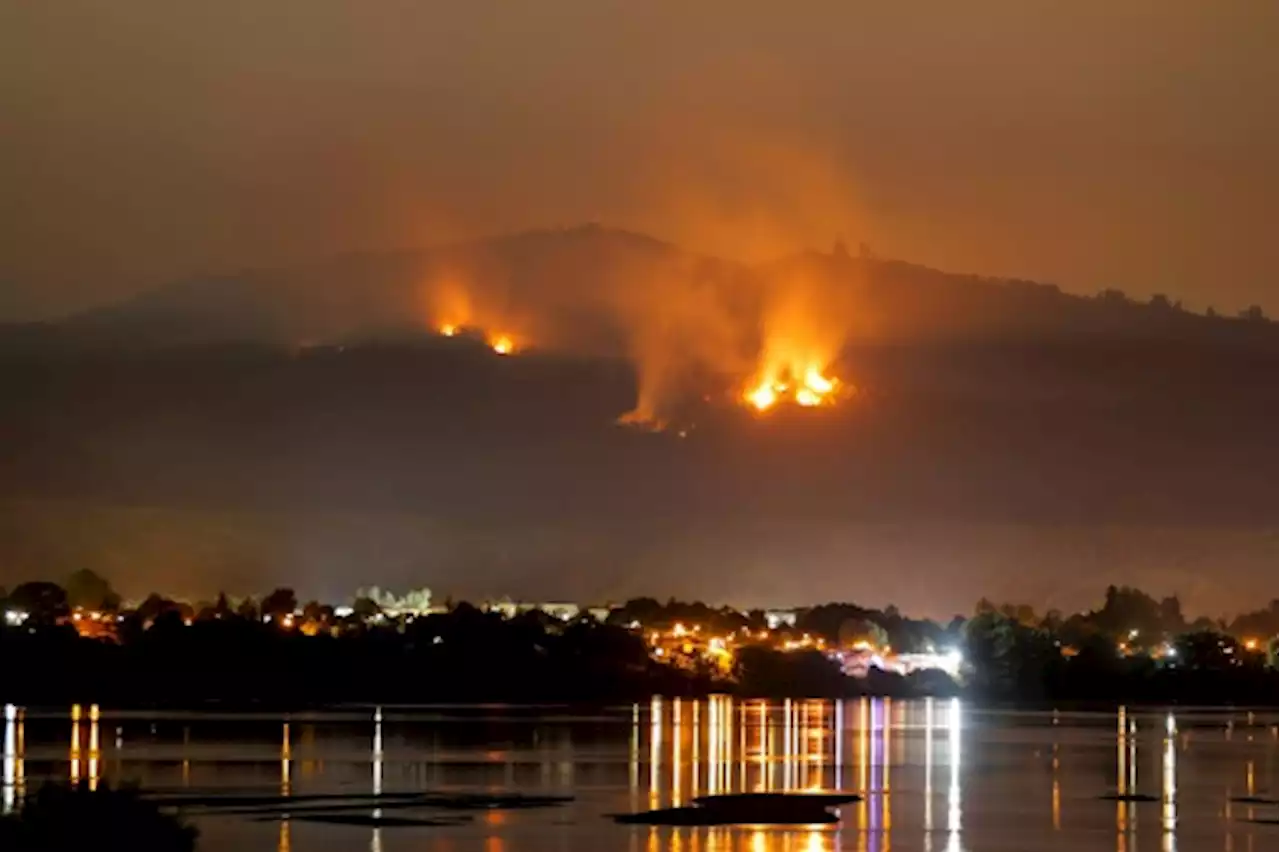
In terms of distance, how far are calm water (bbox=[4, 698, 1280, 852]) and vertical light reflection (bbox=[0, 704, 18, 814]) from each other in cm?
28

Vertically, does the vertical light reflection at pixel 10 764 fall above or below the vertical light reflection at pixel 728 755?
above

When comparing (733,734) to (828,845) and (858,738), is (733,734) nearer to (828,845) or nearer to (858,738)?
(858,738)

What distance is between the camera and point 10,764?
99.6 metres

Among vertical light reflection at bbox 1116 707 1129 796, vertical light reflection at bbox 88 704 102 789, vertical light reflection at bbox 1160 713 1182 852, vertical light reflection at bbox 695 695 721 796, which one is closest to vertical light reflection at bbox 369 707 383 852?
vertical light reflection at bbox 88 704 102 789

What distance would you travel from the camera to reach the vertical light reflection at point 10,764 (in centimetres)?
7372

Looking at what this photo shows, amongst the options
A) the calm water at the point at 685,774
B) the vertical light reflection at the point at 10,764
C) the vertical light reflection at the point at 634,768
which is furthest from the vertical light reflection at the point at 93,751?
the vertical light reflection at the point at 634,768

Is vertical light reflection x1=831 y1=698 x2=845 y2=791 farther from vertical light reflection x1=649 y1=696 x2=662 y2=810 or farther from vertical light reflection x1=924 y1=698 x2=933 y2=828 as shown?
vertical light reflection x1=649 y1=696 x2=662 y2=810

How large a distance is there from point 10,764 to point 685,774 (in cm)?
2945

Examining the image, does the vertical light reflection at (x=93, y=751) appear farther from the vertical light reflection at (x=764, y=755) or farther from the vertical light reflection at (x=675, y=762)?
the vertical light reflection at (x=764, y=755)

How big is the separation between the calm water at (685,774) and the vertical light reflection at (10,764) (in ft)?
0.93

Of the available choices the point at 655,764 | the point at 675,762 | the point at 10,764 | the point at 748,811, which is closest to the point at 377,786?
the point at 10,764

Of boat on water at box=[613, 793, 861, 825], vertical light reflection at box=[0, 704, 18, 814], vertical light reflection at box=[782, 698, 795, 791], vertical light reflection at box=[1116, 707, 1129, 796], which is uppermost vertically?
vertical light reflection at box=[0, 704, 18, 814]

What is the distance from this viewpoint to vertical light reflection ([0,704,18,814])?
7372 cm

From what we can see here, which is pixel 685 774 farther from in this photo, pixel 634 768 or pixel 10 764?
pixel 10 764
